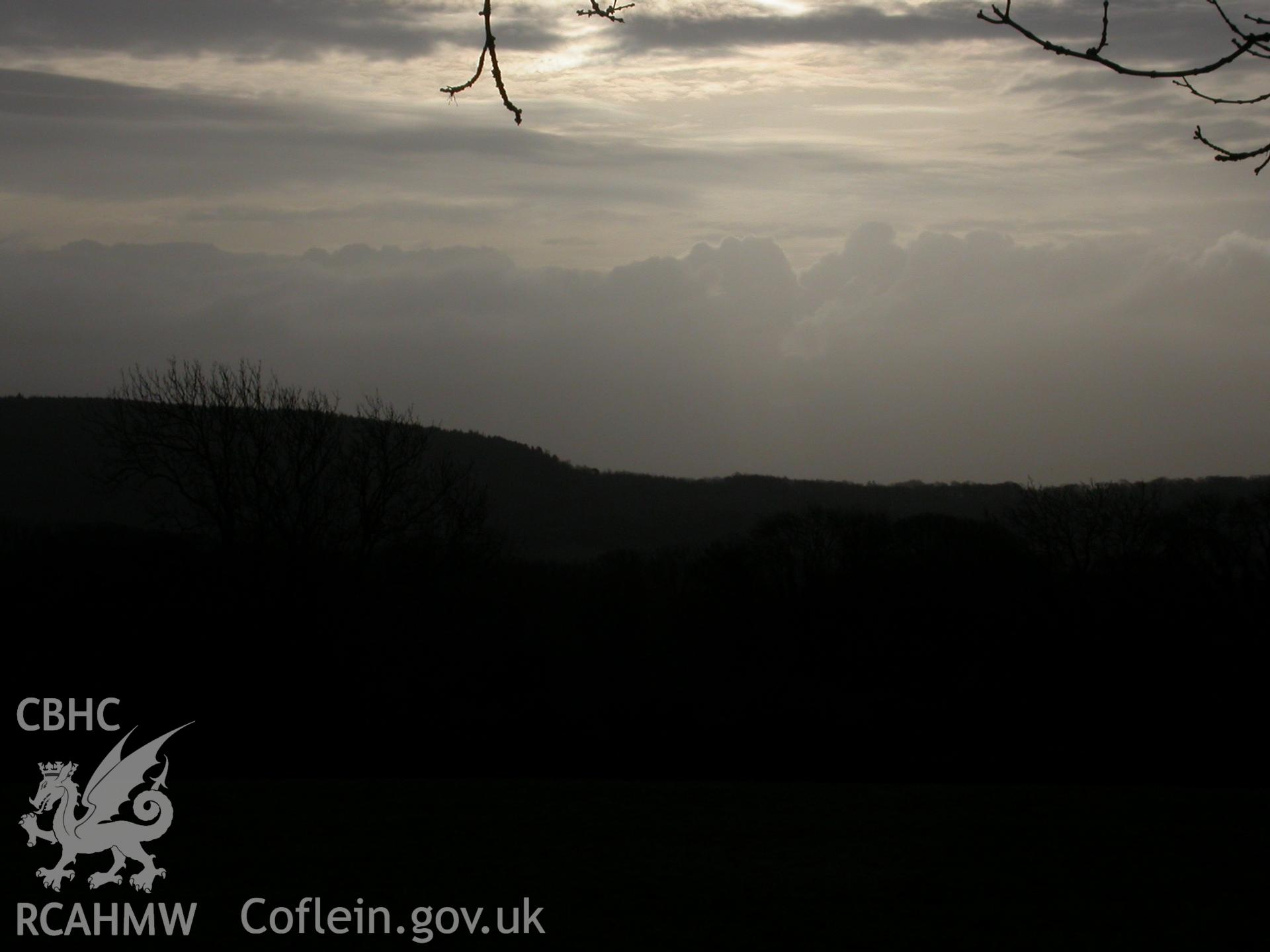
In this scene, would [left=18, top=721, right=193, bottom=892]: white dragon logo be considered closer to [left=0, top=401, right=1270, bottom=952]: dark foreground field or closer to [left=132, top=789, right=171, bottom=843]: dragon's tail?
[left=132, top=789, right=171, bottom=843]: dragon's tail

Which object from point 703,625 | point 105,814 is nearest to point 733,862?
point 105,814

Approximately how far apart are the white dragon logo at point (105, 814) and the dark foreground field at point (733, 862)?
0.19 metres

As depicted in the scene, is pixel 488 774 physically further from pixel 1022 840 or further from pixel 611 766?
pixel 1022 840

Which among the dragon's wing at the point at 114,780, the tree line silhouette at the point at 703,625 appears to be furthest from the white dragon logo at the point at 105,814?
the tree line silhouette at the point at 703,625

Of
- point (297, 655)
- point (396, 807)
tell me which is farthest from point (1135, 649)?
point (396, 807)

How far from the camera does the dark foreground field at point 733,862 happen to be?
9.35m

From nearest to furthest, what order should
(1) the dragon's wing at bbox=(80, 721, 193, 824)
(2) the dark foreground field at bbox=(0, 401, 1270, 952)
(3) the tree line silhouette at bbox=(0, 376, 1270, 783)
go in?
(1) the dragon's wing at bbox=(80, 721, 193, 824)
(2) the dark foreground field at bbox=(0, 401, 1270, 952)
(3) the tree line silhouette at bbox=(0, 376, 1270, 783)

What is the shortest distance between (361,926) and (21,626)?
23310 millimetres

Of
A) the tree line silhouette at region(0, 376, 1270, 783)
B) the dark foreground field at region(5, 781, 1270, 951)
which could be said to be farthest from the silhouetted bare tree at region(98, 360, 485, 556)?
the dark foreground field at region(5, 781, 1270, 951)

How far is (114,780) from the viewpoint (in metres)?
8.77

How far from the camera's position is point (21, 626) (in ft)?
93.9

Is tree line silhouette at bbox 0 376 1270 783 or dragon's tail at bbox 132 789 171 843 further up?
tree line silhouette at bbox 0 376 1270 783

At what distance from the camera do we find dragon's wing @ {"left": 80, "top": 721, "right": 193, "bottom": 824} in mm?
8762

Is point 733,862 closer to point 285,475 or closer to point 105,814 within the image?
point 105,814
